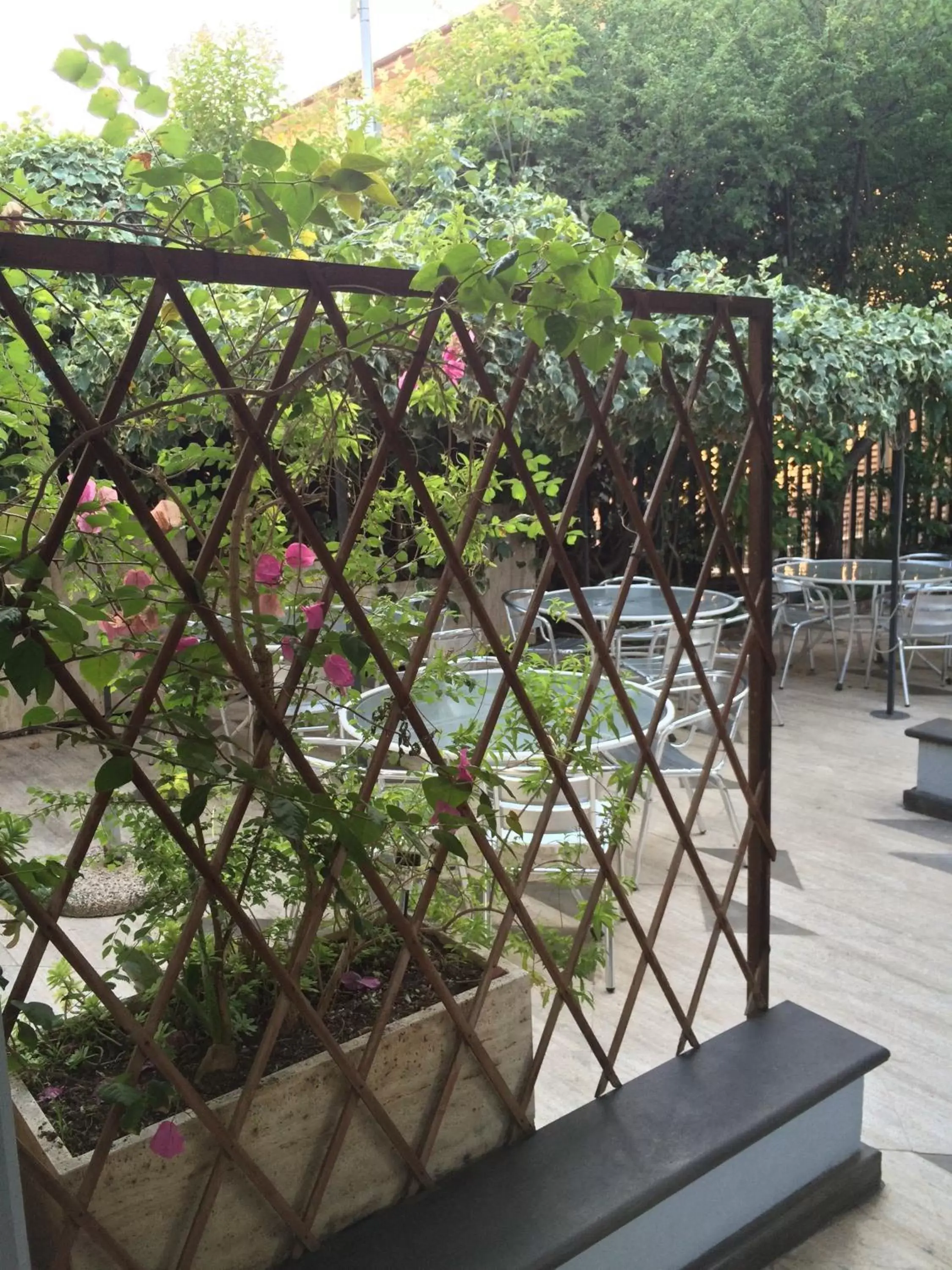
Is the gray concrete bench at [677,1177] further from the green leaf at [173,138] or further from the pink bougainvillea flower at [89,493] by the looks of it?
the green leaf at [173,138]

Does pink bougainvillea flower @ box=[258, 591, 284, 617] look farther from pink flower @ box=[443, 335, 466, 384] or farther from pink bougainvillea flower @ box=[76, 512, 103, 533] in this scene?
pink flower @ box=[443, 335, 466, 384]

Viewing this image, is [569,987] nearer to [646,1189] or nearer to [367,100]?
[646,1189]

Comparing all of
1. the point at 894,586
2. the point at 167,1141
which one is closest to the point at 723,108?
the point at 894,586

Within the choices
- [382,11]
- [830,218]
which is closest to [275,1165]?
[382,11]

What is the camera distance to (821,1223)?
6.23ft

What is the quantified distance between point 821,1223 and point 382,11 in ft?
25.0

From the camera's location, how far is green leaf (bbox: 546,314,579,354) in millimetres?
1224

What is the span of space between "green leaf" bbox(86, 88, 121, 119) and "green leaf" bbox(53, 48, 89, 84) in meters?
0.02

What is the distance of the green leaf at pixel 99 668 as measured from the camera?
1.16 m

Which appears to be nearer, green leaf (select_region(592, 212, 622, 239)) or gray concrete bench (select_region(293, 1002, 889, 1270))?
green leaf (select_region(592, 212, 622, 239))

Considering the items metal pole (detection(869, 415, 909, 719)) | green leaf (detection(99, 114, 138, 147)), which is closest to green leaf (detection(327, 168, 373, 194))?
green leaf (detection(99, 114, 138, 147))

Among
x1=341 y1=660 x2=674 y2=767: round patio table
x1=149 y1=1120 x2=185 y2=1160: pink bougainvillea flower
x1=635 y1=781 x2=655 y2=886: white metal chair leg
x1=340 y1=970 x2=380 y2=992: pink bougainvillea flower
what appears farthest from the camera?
x1=635 y1=781 x2=655 y2=886: white metal chair leg

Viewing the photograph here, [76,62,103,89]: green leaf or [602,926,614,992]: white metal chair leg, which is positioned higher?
[76,62,103,89]: green leaf

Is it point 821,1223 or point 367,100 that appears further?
point 367,100
